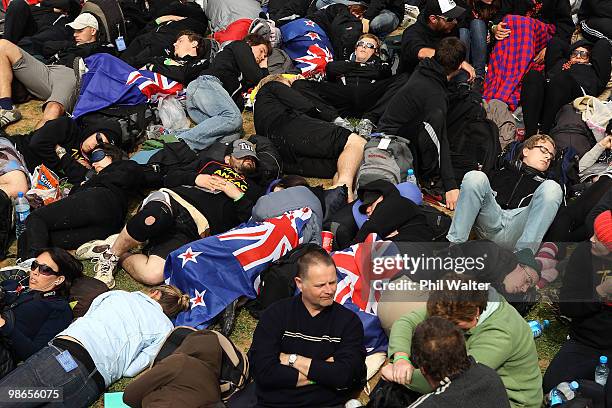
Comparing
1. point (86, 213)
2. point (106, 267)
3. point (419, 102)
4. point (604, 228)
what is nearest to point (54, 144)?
point (86, 213)

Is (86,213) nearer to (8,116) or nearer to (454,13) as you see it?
(8,116)

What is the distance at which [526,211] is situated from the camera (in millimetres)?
8125

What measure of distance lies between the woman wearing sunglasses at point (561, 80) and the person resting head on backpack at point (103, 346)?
173 inches

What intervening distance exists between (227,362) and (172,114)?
Answer: 4340mm

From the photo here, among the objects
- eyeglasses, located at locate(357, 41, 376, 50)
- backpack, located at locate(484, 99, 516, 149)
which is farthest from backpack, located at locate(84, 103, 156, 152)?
backpack, located at locate(484, 99, 516, 149)

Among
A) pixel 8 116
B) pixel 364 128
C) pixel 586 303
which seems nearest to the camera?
pixel 586 303

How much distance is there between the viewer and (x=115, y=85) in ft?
35.0

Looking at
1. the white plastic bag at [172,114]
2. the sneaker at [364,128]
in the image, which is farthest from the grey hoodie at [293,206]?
the white plastic bag at [172,114]

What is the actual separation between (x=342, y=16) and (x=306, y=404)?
6.67 meters

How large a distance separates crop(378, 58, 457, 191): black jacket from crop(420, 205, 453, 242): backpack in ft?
2.43

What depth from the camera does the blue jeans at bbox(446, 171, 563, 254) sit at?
792 centimetres

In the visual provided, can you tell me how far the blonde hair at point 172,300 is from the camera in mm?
7555

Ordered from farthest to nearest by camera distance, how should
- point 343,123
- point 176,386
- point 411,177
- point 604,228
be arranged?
point 343,123 < point 411,177 < point 604,228 < point 176,386

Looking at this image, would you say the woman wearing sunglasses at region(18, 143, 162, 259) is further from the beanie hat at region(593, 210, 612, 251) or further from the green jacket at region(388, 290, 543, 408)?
the beanie hat at region(593, 210, 612, 251)
